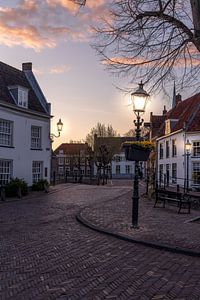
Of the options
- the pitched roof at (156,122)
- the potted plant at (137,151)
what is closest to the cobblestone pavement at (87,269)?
the potted plant at (137,151)

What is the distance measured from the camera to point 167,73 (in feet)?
34.7

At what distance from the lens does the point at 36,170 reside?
3061 cm

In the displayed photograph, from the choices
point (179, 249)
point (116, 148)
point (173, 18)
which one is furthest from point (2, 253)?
point (116, 148)

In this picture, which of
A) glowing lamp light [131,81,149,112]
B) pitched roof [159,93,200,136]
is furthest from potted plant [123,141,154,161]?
pitched roof [159,93,200,136]

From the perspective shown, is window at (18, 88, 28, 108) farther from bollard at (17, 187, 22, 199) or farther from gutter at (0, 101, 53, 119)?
bollard at (17, 187, 22, 199)

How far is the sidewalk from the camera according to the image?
9.45 meters

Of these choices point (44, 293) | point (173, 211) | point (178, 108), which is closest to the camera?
point (44, 293)

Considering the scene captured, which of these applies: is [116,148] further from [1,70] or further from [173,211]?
[173,211]

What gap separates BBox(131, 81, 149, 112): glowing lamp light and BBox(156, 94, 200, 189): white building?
63.2 feet

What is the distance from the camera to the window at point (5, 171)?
26.6 m

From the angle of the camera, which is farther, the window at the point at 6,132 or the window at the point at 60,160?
the window at the point at 60,160

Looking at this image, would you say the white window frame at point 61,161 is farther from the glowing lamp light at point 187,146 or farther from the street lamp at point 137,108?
the street lamp at point 137,108

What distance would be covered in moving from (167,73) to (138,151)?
8.99 ft

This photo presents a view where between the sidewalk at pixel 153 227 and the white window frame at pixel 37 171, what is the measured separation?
13.8 meters
